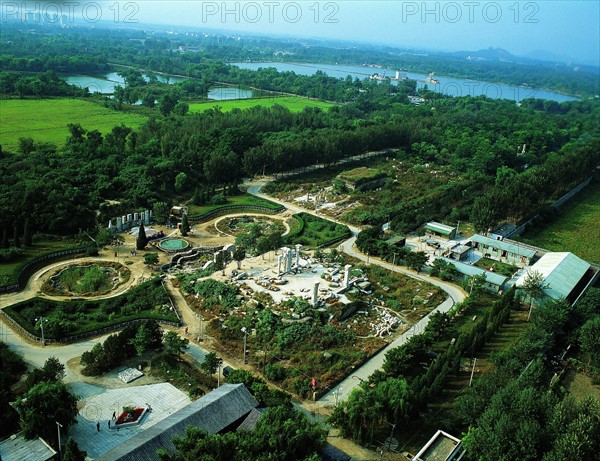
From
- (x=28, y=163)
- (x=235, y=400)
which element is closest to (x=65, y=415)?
(x=235, y=400)


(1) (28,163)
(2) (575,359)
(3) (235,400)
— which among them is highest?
(1) (28,163)

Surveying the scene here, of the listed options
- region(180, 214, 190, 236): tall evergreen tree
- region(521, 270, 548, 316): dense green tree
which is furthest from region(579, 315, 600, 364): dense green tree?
region(180, 214, 190, 236): tall evergreen tree

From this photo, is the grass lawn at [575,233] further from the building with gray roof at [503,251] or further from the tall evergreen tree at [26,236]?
the tall evergreen tree at [26,236]

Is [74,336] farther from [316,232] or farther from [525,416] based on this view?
[316,232]

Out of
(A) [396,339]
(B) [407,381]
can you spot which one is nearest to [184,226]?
(A) [396,339]

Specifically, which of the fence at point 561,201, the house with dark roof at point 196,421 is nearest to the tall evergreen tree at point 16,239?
the house with dark roof at point 196,421

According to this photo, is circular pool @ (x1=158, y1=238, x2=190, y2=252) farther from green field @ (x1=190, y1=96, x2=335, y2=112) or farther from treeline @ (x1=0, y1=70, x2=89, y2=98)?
treeline @ (x1=0, y1=70, x2=89, y2=98)

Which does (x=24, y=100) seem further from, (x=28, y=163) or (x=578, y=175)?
(x=578, y=175)
